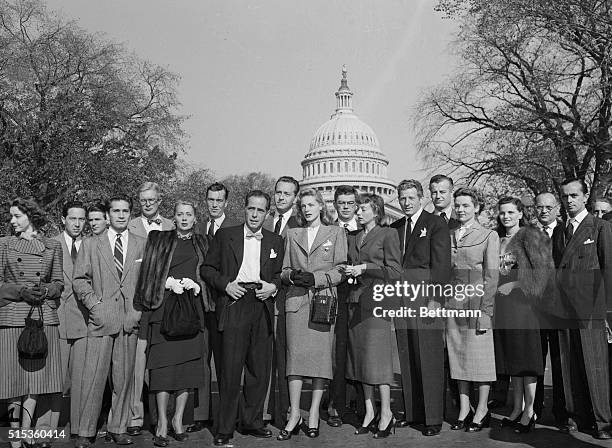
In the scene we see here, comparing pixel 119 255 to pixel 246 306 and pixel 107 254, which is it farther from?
pixel 246 306

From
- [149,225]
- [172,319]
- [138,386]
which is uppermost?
[149,225]

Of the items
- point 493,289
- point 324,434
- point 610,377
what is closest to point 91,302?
point 324,434

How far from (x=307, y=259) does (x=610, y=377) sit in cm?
314

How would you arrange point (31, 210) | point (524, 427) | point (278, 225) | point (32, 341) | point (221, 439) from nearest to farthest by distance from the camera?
point (32, 341)
point (221, 439)
point (31, 210)
point (524, 427)
point (278, 225)

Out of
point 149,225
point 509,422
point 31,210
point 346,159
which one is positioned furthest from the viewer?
point 346,159

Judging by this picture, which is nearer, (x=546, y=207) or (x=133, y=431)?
(x=133, y=431)

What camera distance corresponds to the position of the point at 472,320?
6.44m

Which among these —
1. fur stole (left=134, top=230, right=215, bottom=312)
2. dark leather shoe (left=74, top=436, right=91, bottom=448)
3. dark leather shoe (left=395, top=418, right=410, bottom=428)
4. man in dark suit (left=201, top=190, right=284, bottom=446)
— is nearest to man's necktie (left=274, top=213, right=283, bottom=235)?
man in dark suit (left=201, top=190, right=284, bottom=446)

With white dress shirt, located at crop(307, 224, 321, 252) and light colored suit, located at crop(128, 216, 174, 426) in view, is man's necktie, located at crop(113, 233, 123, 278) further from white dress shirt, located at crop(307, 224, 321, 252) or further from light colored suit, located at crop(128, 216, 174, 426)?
white dress shirt, located at crop(307, 224, 321, 252)

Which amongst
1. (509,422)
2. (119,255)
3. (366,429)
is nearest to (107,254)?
(119,255)

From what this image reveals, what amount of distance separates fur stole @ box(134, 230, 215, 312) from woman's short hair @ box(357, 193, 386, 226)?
1.68 m

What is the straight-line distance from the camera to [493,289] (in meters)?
6.44

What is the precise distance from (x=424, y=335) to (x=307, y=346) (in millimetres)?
1134

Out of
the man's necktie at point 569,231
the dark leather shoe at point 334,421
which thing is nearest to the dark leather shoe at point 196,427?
the dark leather shoe at point 334,421
